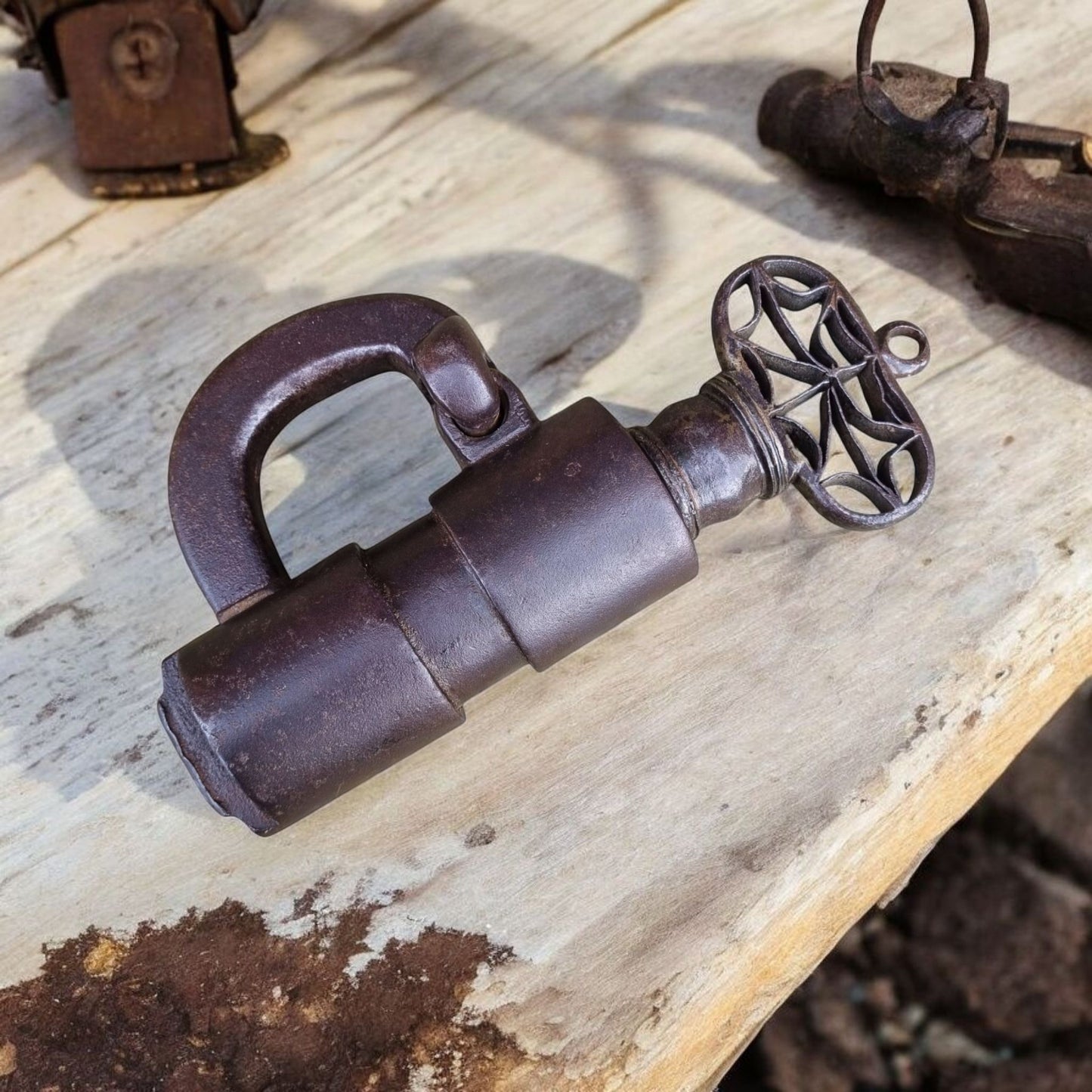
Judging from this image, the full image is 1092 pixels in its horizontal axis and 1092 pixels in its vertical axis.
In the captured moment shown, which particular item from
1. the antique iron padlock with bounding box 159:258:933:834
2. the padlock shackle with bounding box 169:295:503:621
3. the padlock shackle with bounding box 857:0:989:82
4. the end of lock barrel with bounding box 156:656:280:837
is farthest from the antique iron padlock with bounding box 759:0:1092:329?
the end of lock barrel with bounding box 156:656:280:837

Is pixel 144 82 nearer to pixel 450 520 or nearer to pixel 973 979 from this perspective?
pixel 450 520

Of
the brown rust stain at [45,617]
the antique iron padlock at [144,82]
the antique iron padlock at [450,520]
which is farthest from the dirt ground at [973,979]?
the antique iron padlock at [144,82]

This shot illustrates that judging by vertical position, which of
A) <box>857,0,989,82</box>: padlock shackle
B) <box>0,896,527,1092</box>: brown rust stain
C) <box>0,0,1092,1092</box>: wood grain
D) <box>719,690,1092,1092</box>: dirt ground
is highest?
<box>857,0,989,82</box>: padlock shackle

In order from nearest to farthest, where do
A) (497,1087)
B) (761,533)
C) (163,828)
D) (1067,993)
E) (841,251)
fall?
(497,1087)
(163,828)
(761,533)
(841,251)
(1067,993)

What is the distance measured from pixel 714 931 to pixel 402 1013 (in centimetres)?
27

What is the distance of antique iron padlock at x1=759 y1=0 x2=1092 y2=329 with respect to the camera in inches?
44.3

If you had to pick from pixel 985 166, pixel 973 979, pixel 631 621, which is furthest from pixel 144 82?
pixel 973 979

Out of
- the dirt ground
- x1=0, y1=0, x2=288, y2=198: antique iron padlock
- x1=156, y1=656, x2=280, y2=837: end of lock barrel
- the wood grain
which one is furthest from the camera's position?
the dirt ground

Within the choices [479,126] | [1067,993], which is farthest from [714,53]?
[1067,993]

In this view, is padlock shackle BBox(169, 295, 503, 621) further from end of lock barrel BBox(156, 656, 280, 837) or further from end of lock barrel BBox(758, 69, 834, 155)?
end of lock barrel BBox(758, 69, 834, 155)

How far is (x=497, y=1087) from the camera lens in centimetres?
96

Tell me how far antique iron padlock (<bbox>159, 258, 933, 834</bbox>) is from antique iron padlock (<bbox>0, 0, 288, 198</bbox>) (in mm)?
392

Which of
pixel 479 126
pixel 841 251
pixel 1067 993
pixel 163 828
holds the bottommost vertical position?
pixel 1067 993

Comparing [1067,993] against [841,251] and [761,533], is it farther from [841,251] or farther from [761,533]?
[841,251]
